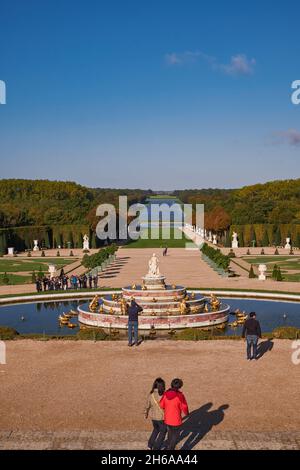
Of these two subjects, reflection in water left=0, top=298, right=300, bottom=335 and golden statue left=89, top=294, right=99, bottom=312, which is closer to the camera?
reflection in water left=0, top=298, right=300, bottom=335

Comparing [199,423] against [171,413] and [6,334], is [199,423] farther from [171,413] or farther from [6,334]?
[6,334]

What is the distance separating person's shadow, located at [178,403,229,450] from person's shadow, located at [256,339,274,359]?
5.60 meters

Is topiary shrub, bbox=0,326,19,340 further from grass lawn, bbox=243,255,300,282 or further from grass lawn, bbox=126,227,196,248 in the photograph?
grass lawn, bbox=126,227,196,248

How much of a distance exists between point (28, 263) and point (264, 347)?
42.7m

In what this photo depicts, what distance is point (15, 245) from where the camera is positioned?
Result: 77.6m

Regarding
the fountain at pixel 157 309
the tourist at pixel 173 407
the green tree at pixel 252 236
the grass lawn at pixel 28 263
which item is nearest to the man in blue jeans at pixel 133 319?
the fountain at pixel 157 309

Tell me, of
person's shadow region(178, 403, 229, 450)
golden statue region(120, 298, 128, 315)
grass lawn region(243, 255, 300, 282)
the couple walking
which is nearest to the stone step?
person's shadow region(178, 403, 229, 450)

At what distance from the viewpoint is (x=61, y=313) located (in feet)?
96.0

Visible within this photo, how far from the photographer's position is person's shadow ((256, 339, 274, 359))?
1912 cm

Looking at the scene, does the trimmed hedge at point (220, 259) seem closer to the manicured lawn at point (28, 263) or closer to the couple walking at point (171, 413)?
the manicured lawn at point (28, 263)

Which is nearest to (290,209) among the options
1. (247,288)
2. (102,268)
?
(102,268)

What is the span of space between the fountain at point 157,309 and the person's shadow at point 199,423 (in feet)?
35.3

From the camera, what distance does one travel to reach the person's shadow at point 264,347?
62.7ft
